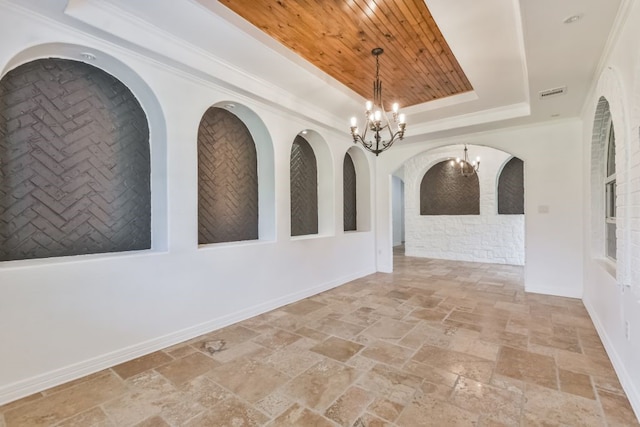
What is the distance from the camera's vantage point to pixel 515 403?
75.0 inches

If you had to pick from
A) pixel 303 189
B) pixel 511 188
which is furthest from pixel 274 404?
pixel 511 188

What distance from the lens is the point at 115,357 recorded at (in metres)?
2.43

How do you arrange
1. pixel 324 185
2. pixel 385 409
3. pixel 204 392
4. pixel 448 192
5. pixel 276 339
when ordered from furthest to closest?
pixel 448 192 → pixel 324 185 → pixel 276 339 → pixel 204 392 → pixel 385 409

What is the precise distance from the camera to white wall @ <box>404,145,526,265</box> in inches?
275

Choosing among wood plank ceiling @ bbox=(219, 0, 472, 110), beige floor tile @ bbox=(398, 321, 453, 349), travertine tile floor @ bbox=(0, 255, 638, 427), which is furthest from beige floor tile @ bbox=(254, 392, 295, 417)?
wood plank ceiling @ bbox=(219, 0, 472, 110)

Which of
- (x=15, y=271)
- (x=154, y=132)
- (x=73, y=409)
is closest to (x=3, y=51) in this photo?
(x=154, y=132)

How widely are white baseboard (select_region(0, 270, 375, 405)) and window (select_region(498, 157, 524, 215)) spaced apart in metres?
6.18

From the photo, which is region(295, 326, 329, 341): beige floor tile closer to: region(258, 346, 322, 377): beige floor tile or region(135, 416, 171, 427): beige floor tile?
region(258, 346, 322, 377): beige floor tile

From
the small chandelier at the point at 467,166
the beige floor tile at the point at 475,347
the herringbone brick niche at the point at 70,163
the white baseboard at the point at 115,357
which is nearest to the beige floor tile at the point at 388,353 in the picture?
the beige floor tile at the point at 475,347

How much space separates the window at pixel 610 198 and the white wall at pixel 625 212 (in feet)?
1.32

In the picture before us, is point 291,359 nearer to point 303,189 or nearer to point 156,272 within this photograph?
point 156,272

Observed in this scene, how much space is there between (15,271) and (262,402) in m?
1.87

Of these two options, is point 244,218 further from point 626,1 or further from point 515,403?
point 626,1

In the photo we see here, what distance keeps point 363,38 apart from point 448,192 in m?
6.12
